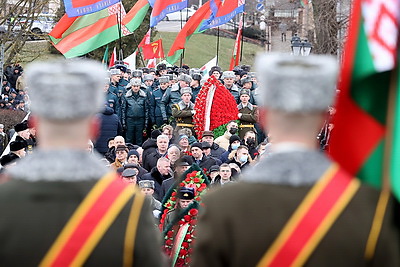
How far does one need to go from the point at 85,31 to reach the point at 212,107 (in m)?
4.66

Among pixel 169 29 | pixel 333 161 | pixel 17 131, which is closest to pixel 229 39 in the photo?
pixel 169 29

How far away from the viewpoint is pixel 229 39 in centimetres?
5794

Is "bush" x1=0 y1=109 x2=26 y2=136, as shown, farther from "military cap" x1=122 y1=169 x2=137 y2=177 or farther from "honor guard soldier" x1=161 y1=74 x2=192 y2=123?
"military cap" x1=122 y1=169 x2=137 y2=177

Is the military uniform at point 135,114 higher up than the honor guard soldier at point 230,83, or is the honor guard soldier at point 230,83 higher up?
the honor guard soldier at point 230,83

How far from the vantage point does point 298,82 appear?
377cm

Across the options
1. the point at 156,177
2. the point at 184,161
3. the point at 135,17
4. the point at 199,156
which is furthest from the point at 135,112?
the point at 184,161

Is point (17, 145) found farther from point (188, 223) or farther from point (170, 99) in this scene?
point (170, 99)

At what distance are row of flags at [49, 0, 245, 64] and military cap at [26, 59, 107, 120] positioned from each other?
53.8 feet

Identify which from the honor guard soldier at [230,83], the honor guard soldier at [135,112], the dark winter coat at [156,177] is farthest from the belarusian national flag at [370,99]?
the honor guard soldier at [135,112]

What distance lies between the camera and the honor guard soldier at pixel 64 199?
382 centimetres

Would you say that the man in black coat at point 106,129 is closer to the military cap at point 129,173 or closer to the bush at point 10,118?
the bush at point 10,118

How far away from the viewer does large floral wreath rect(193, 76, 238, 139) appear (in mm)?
17531

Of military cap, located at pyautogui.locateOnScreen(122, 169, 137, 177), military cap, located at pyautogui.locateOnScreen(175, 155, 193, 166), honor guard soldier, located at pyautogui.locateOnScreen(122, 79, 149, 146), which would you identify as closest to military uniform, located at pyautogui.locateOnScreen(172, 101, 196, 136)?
honor guard soldier, located at pyautogui.locateOnScreen(122, 79, 149, 146)

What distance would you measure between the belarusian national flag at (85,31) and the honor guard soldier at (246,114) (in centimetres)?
361
